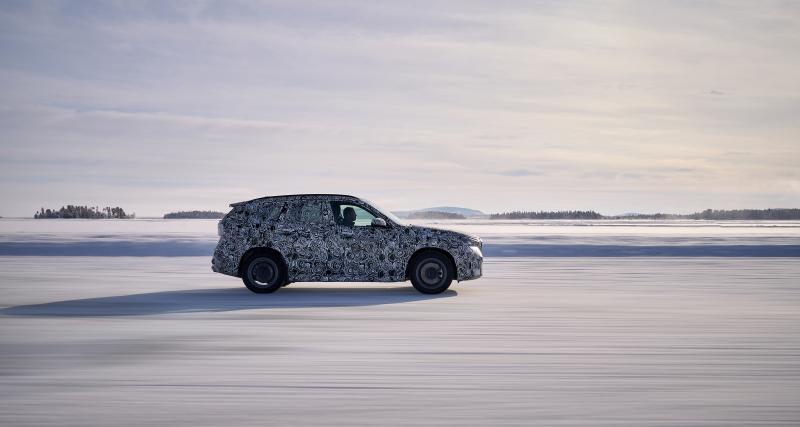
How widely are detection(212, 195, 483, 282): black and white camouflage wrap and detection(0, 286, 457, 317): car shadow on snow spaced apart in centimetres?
48

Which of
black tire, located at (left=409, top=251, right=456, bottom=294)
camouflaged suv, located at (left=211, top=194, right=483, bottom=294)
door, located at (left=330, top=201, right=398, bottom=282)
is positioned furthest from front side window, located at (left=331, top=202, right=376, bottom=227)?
black tire, located at (left=409, top=251, right=456, bottom=294)

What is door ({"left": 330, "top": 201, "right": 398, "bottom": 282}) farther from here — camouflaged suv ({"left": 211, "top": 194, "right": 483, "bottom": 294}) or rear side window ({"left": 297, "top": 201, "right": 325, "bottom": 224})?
rear side window ({"left": 297, "top": 201, "right": 325, "bottom": 224})

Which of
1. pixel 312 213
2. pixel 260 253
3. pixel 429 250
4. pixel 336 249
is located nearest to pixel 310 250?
pixel 336 249

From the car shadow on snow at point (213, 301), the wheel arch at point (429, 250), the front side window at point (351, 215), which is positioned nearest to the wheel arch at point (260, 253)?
the car shadow on snow at point (213, 301)

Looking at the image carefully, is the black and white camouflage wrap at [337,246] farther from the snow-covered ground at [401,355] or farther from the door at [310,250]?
the snow-covered ground at [401,355]

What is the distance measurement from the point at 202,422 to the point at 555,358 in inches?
164

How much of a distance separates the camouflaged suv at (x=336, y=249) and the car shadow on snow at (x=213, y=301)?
1.32 ft

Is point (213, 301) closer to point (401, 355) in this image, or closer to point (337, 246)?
point (337, 246)

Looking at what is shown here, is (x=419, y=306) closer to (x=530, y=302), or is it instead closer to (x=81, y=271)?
(x=530, y=302)

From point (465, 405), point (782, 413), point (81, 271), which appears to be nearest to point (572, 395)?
point (465, 405)

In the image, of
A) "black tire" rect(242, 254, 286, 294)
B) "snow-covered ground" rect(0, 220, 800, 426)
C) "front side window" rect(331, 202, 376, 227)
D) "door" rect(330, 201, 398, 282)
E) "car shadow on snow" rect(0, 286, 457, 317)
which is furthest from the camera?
"front side window" rect(331, 202, 376, 227)

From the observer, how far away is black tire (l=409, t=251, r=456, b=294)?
1642 centimetres

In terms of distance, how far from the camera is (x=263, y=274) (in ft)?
54.4

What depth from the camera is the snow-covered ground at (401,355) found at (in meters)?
6.73
